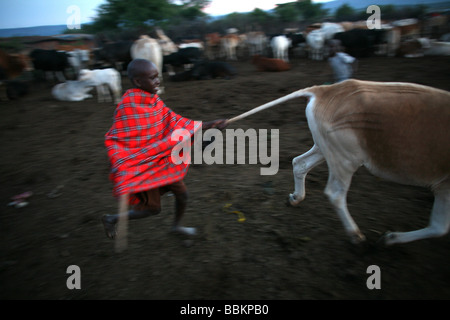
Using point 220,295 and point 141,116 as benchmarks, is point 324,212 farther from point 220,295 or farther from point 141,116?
point 141,116

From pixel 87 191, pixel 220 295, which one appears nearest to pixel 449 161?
pixel 220 295

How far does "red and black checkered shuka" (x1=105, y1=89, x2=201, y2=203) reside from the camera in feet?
7.02

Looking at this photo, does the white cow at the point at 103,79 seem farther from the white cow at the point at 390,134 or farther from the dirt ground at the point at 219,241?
the white cow at the point at 390,134

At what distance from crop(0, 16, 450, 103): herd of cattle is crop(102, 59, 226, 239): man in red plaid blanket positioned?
6118 millimetres

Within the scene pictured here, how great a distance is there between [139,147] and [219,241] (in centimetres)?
107

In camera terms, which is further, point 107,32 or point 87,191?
point 107,32

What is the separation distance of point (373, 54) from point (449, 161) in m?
11.7

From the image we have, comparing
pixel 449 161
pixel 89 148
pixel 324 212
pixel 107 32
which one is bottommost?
pixel 324 212

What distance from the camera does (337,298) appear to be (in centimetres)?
205

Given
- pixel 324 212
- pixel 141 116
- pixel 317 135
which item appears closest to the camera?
pixel 141 116

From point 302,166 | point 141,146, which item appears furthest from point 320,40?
point 141,146

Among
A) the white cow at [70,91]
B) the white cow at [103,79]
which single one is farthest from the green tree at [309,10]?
the white cow at [70,91]

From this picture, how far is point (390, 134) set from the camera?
2113mm

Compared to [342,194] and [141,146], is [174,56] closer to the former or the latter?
[141,146]
